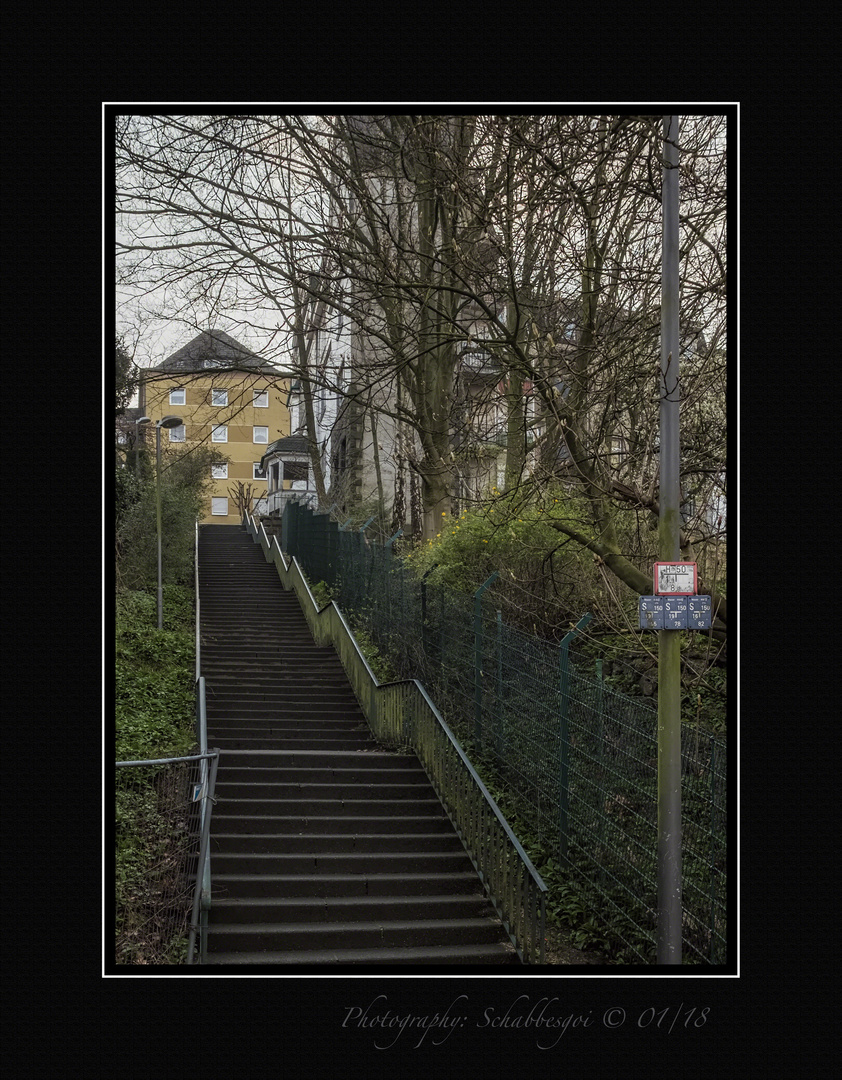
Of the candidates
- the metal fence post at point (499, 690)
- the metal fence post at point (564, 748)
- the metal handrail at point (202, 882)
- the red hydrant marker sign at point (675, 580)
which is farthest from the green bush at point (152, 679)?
the red hydrant marker sign at point (675, 580)

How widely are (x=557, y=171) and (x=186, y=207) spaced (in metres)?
8.54

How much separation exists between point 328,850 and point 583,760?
3145mm

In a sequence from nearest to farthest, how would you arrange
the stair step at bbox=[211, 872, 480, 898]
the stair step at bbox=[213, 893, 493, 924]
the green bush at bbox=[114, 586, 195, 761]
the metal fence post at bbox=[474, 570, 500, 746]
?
the stair step at bbox=[213, 893, 493, 924] < the stair step at bbox=[211, 872, 480, 898] < the metal fence post at bbox=[474, 570, 500, 746] < the green bush at bbox=[114, 586, 195, 761]

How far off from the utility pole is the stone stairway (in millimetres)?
2861

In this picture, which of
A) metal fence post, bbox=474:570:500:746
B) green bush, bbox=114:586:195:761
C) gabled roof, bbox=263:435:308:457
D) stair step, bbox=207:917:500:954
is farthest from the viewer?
gabled roof, bbox=263:435:308:457

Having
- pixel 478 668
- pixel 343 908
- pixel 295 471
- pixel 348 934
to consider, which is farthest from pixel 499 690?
pixel 295 471

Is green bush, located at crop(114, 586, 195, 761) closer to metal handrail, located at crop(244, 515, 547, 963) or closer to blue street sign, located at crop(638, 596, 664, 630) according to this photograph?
metal handrail, located at crop(244, 515, 547, 963)

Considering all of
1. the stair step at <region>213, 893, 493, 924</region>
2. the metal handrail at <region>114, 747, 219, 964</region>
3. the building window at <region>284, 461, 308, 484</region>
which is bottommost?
the stair step at <region>213, 893, 493, 924</region>

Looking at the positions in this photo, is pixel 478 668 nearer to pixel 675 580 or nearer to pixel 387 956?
pixel 387 956

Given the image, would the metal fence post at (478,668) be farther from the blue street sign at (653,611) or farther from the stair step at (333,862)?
the blue street sign at (653,611)

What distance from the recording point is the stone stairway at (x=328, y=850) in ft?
30.7

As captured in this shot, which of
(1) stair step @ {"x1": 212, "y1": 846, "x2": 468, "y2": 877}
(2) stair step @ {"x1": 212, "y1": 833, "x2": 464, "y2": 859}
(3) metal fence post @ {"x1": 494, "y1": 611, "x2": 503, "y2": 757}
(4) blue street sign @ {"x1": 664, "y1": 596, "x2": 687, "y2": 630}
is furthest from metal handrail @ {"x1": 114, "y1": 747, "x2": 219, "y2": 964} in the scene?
(4) blue street sign @ {"x1": 664, "y1": 596, "x2": 687, "y2": 630}

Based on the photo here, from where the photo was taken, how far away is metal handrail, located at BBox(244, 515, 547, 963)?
8.95m

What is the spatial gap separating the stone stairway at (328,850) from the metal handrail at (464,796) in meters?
0.19
